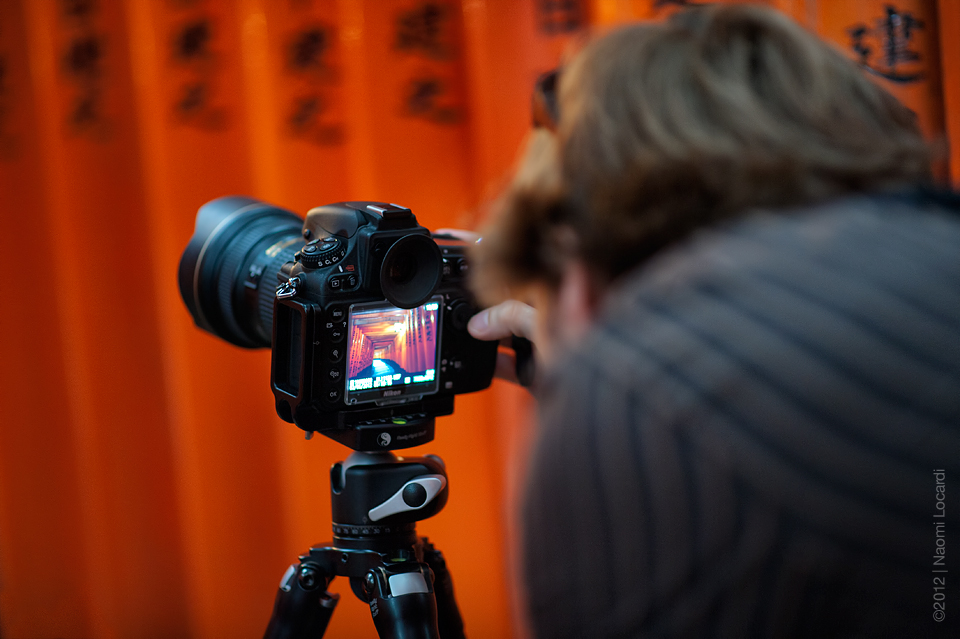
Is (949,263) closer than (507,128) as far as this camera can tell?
Yes

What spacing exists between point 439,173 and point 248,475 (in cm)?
77

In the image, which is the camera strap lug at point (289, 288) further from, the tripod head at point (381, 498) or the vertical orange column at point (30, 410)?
the vertical orange column at point (30, 410)

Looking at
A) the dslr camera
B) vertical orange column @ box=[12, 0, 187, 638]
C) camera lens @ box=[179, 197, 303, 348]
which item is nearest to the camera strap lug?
the dslr camera

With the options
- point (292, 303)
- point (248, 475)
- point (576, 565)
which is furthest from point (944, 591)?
point (248, 475)

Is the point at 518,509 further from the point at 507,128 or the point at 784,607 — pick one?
the point at 507,128

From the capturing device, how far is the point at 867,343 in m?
0.35

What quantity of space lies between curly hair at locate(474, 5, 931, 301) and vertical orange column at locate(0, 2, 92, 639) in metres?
1.67

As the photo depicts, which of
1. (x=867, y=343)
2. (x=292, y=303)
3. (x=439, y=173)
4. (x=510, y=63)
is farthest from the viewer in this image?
(x=439, y=173)

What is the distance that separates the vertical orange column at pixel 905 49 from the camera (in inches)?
50.1

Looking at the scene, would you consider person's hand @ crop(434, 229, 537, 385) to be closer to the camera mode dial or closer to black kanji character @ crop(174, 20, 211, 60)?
the camera mode dial

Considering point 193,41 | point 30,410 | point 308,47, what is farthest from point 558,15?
point 30,410

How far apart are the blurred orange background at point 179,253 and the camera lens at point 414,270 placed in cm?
72

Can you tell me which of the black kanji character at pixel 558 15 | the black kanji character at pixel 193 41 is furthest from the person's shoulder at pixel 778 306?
the black kanji character at pixel 193 41

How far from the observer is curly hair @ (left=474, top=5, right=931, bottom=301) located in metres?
0.41
